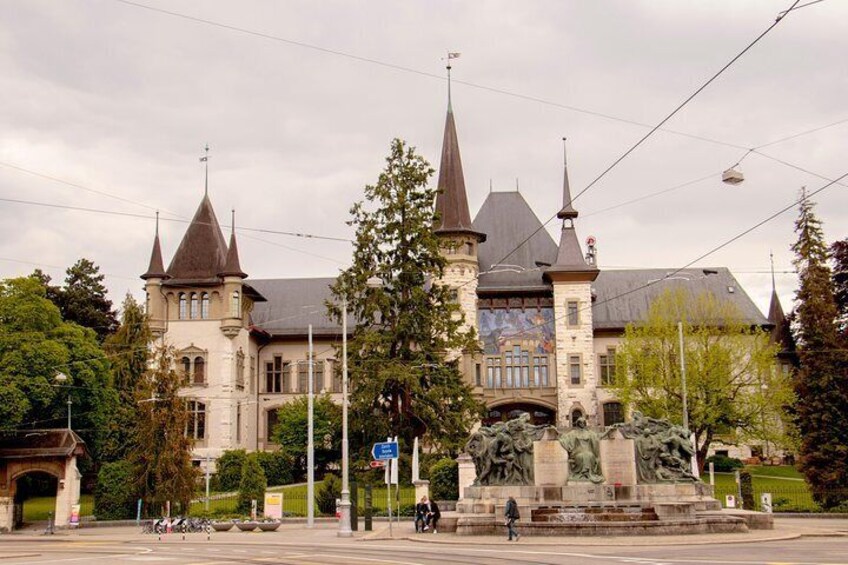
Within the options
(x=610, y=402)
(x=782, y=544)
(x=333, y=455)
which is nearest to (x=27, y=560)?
(x=782, y=544)

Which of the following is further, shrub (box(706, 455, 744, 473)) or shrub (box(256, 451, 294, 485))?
shrub (box(706, 455, 744, 473))

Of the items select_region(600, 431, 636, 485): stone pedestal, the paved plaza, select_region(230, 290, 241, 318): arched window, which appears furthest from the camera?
select_region(230, 290, 241, 318): arched window

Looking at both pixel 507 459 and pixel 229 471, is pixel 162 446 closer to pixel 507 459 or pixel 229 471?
pixel 229 471

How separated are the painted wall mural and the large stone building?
7 cm

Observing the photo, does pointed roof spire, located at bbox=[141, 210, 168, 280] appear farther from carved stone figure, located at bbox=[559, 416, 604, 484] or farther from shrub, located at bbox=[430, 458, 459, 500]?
carved stone figure, located at bbox=[559, 416, 604, 484]

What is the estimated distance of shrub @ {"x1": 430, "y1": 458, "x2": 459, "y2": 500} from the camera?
133 feet

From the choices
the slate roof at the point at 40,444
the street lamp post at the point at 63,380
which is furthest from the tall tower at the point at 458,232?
the slate roof at the point at 40,444

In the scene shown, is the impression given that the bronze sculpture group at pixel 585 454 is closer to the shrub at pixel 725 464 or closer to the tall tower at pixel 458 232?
the shrub at pixel 725 464

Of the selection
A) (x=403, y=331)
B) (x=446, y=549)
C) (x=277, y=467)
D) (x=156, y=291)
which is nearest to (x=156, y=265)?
(x=156, y=291)

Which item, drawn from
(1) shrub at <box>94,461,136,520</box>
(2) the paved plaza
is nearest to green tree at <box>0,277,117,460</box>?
(1) shrub at <box>94,461,136,520</box>

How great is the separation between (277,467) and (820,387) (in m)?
30.7

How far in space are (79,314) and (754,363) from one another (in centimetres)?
4440

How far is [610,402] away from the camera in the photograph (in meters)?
69.1

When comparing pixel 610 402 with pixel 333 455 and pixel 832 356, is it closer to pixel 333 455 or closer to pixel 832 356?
pixel 333 455
